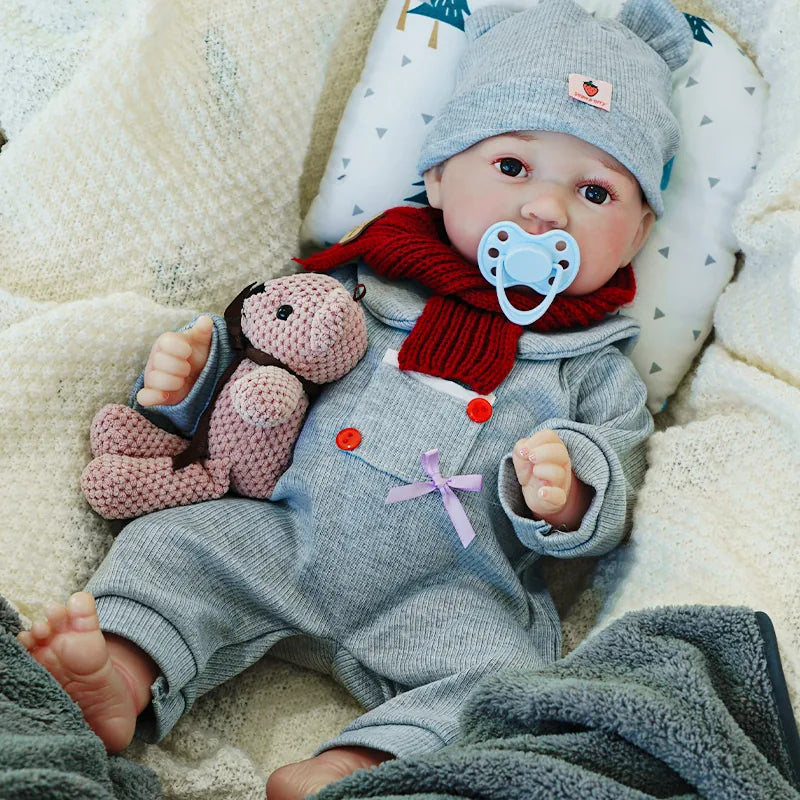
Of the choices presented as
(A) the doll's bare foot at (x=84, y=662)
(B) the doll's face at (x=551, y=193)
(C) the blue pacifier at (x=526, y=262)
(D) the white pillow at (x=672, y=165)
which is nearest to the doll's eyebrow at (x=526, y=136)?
(B) the doll's face at (x=551, y=193)

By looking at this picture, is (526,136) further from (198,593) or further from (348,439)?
(198,593)

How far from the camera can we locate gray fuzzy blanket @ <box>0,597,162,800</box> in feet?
2.29

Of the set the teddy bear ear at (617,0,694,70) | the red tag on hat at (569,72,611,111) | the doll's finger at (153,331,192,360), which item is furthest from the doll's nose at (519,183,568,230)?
the doll's finger at (153,331,192,360)

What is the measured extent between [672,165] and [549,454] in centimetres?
58

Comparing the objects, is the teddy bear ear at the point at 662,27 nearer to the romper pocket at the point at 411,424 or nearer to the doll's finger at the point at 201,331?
the romper pocket at the point at 411,424

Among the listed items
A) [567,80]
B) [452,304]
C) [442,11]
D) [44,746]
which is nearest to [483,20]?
[442,11]

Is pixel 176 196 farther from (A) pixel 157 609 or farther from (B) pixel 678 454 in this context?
(B) pixel 678 454

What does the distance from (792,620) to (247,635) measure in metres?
0.61

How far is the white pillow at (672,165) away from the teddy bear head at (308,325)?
11.0 inches

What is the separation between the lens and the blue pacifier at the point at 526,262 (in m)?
1.18

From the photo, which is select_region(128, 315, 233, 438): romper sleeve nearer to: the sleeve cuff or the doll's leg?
the doll's leg

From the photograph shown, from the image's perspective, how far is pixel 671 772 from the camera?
819mm

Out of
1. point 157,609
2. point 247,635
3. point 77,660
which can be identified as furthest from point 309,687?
point 77,660

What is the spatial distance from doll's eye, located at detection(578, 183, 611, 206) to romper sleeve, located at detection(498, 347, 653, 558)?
8.3 inches
